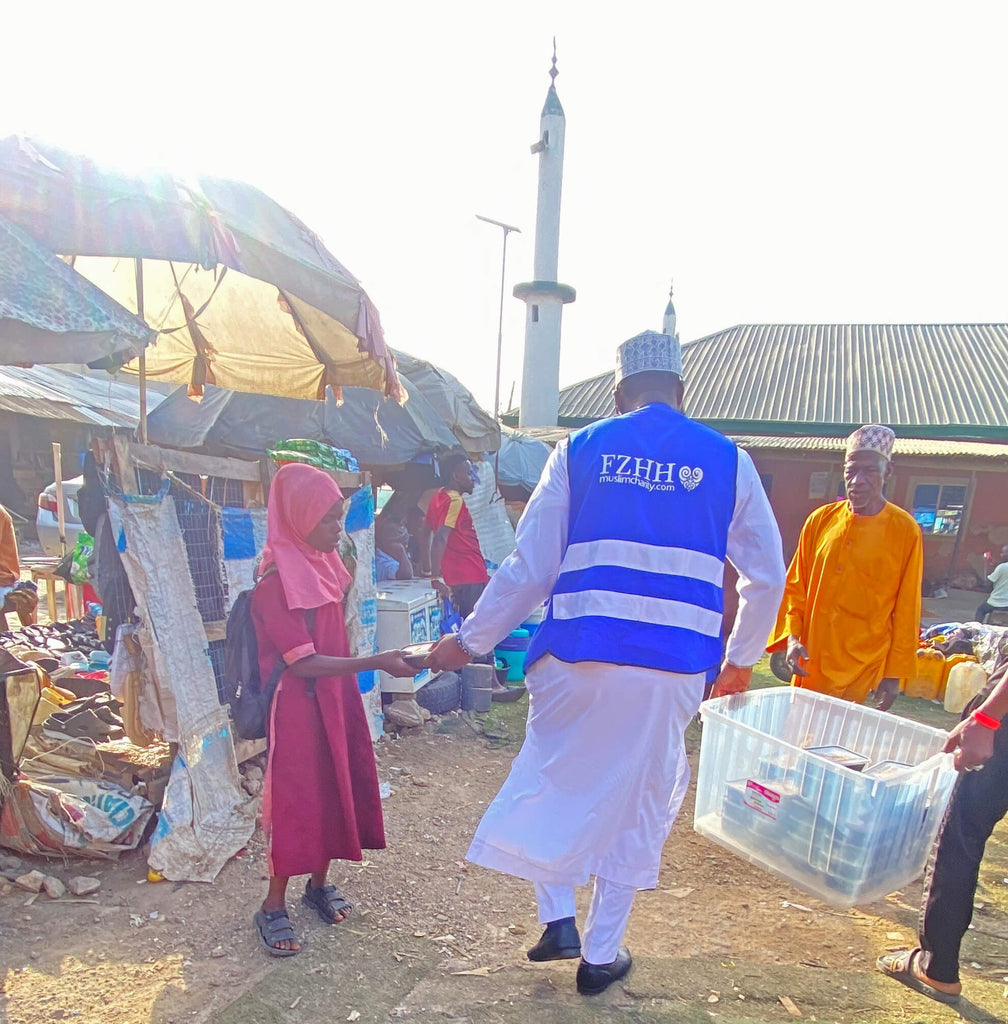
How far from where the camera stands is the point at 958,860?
238cm

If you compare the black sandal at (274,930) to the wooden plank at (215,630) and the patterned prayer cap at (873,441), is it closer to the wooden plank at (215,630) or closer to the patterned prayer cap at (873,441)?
the wooden plank at (215,630)

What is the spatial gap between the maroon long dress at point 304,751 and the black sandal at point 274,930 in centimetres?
21

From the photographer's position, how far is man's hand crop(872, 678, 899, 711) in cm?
369

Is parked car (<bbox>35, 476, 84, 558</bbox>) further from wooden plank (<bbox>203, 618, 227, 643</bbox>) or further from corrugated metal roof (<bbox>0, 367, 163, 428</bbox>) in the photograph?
wooden plank (<bbox>203, 618, 227, 643</bbox>)

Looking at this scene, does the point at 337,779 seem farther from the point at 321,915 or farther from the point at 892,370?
the point at 892,370

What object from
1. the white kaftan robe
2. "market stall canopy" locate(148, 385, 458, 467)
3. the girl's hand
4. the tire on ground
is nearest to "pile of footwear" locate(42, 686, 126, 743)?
the tire on ground

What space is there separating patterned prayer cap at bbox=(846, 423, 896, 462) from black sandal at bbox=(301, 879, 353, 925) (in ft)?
10.3

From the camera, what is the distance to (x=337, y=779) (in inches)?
104

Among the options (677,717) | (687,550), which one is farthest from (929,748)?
(687,550)

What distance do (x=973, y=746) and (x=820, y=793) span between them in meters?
0.75

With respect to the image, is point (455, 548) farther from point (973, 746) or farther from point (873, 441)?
point (973, 746)

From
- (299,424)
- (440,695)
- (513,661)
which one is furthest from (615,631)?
(299,424)

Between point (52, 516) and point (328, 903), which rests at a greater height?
point (52, 516)

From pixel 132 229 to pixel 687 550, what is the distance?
2.95m
